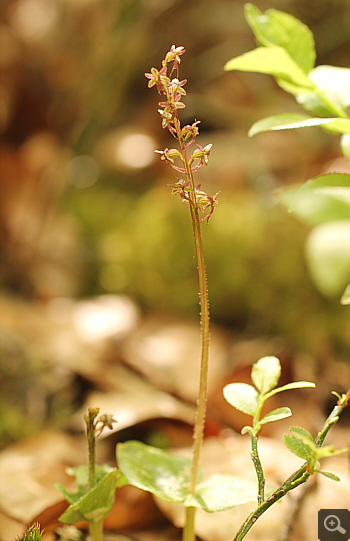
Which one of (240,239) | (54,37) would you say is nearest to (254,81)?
(54,37)

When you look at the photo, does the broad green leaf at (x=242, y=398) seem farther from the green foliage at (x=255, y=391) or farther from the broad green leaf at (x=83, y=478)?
the broad green leaf at (x=83, y=478)

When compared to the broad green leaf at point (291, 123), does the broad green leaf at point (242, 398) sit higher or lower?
lower

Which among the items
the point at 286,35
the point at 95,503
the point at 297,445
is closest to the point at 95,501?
the point at 95,503

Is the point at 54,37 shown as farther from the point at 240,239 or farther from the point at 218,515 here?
the point at 218,515

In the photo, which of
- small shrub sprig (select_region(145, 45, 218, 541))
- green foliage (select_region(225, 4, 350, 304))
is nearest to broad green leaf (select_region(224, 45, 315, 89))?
green foliage (select_region(225, 4, 350, 304))

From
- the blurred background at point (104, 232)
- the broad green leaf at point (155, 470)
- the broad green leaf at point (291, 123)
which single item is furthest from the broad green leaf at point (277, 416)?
the blurred background at point (104, 232)

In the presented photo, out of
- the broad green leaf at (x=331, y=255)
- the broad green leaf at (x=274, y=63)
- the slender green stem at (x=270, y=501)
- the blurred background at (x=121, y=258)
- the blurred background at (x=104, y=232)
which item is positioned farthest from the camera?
the blurred background at (x=104, y=232)

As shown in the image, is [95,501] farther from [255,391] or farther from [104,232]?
[104,232]
